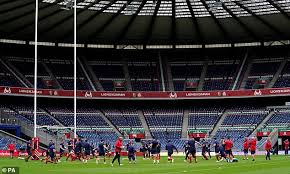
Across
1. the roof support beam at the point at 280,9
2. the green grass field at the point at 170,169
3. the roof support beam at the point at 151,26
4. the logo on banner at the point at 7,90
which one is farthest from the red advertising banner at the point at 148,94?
the green grass field at the point at 170,169

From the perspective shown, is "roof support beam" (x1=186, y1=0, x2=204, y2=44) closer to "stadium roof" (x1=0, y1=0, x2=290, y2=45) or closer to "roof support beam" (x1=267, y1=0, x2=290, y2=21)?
"stadium roof" (x1=0, y1=0, x2=290, y2=45)

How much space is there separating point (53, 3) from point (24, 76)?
65.8 feet

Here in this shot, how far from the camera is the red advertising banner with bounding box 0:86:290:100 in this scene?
65.4 metres

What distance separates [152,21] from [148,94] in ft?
41.1

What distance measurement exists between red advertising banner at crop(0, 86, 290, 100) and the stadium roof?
256 inches

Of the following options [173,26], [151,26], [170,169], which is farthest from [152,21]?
[170,169]

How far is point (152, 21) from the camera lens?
60156 millimetres

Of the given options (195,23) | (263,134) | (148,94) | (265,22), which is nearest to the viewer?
(265,22)

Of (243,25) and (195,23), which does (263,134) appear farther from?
(195,23)

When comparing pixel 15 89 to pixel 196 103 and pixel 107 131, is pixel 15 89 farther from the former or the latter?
pixel 196 103

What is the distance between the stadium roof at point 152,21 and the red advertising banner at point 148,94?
6497 mm

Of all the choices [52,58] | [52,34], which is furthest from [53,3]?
[52,58]

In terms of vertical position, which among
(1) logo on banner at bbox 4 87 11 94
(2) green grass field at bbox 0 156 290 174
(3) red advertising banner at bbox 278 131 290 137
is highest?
(1) logo on banner at bbox 4 87 11 94

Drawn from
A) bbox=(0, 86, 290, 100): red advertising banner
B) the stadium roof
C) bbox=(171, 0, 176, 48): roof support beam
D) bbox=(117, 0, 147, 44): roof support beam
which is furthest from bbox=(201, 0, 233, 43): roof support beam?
bbox=(0, 86, 290, 100): red advertising banner
